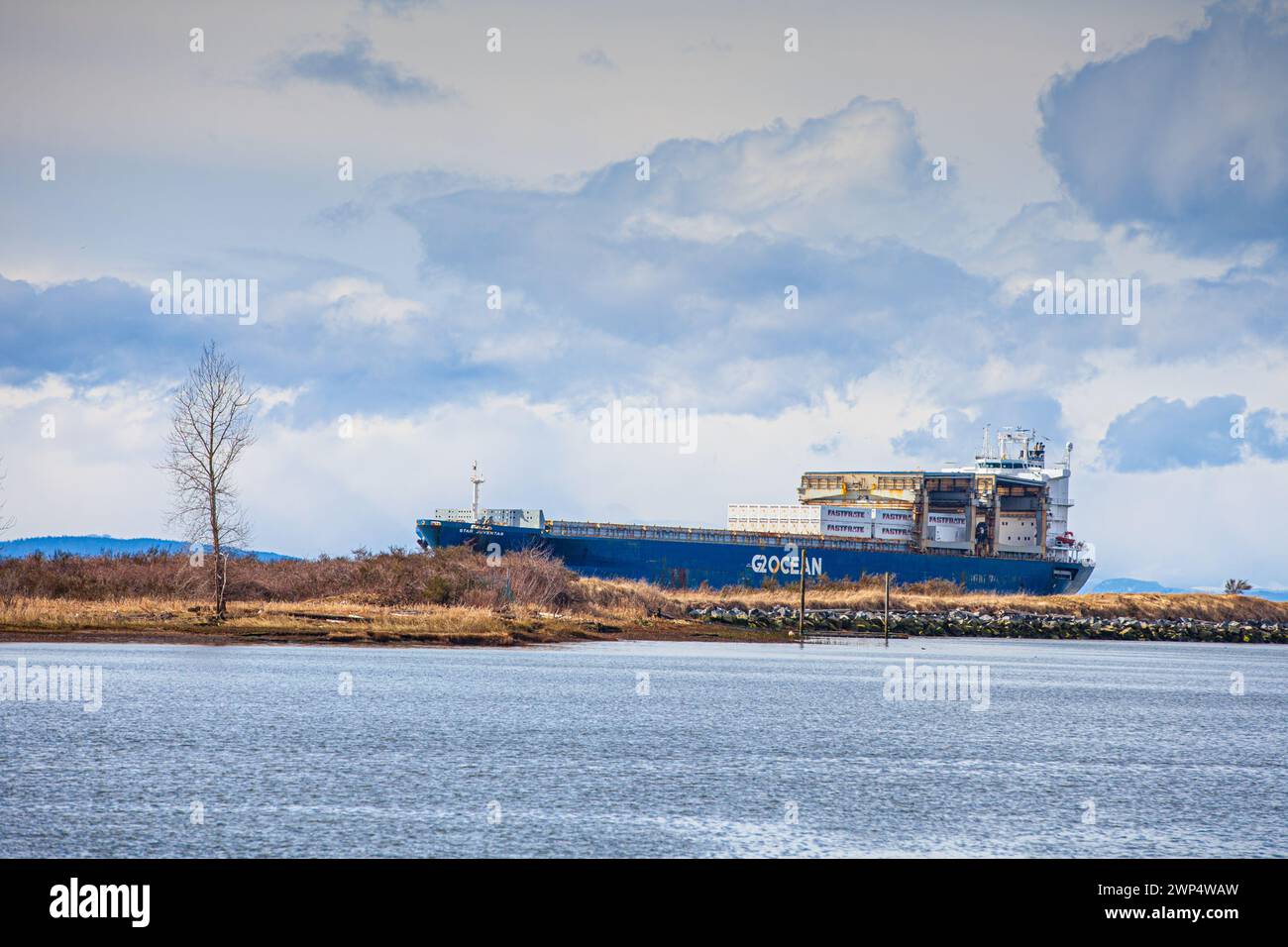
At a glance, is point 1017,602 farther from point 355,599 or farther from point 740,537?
point 355,599

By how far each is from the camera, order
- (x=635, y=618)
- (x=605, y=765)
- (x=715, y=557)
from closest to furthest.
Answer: (x=605, y=765)
(x=635, y=618)
(x=715, y=557)

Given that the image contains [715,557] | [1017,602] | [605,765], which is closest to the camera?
[605,765]

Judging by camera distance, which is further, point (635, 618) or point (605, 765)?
point (635, 618)

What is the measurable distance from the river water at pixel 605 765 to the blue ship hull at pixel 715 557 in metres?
43.7

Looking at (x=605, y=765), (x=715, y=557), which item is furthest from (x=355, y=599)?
(x=605, y=765)

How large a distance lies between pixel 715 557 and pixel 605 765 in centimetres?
7224

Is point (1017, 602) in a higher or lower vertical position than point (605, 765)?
lower

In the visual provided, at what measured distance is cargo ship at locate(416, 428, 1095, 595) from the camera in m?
89.2

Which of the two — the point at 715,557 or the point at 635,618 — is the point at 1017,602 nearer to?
the point at 715,557

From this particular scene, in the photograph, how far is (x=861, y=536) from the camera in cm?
10881

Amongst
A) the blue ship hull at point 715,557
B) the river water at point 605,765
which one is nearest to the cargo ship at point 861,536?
the blue ship hull at point 715,557

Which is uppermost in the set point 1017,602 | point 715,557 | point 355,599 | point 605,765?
point 715,557
